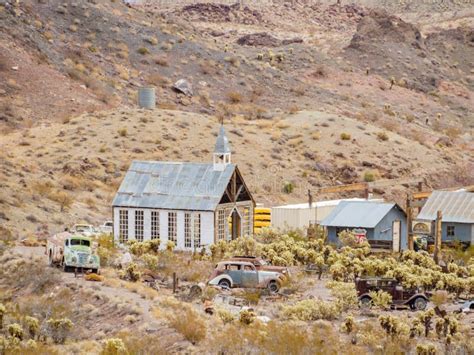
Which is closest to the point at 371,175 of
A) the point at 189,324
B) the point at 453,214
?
the point at 453,214

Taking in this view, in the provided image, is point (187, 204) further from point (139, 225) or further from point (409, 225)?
point (409, 225)

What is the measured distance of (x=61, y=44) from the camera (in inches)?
3410

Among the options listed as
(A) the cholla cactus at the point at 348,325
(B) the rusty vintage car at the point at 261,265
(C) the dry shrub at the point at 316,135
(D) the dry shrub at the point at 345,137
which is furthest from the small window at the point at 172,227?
(D) the dry shrub at the point at 345,137

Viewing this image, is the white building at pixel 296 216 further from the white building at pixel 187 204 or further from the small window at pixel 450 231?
the small window at pixel 450 231

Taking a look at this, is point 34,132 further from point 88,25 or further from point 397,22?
point 397,22

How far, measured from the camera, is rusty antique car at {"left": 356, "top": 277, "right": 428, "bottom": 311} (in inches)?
1454

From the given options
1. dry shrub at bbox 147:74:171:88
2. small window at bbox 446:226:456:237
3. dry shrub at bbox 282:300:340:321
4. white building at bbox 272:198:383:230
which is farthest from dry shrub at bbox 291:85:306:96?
dry shrub at bbox 282:300:340:321

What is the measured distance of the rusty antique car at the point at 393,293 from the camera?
121 ft

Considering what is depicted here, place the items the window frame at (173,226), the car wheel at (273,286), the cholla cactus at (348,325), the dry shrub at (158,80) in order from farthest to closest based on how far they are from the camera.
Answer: the dry shrub at (158,80) → the window frame at (173,226) → the car wheel at (273,286) → the cholla cactus at (348,325)

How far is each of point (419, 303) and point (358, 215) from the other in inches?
610

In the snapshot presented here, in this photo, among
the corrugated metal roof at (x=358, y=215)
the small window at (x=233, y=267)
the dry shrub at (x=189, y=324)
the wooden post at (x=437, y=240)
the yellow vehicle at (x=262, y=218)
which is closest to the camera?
the dry shrub at (x=189, y=324)

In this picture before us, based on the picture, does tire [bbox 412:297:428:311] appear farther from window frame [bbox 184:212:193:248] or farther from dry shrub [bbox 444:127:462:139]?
dry shrub [bbox 444:127:462:139]

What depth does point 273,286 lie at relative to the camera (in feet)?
130

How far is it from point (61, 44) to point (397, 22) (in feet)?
138
